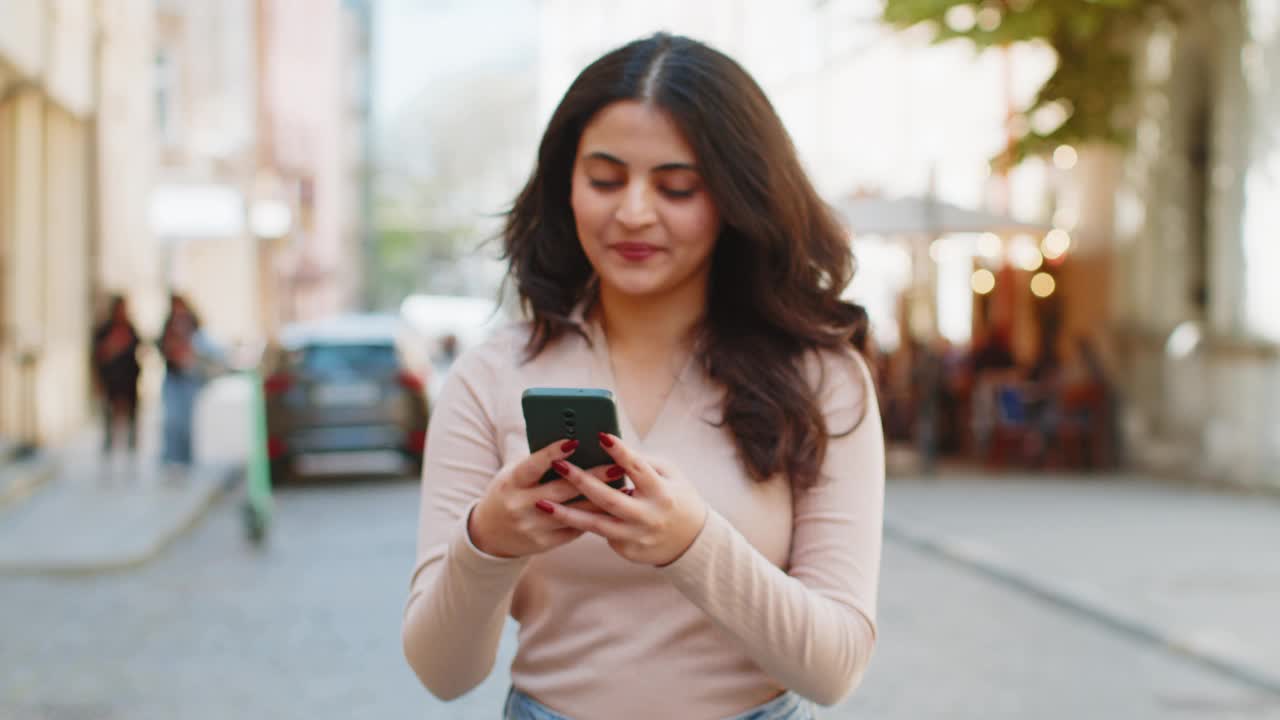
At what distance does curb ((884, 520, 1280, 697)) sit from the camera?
7629 millimetres

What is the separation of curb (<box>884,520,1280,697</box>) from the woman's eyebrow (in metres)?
5.82

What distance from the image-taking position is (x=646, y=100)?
2328 millimetres

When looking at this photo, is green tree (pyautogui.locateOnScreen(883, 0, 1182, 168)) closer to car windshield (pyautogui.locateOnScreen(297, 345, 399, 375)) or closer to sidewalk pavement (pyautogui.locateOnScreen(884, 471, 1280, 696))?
sidewalk pavement (pyautogui.locateOnScreen(884, 471, 1280, 696))

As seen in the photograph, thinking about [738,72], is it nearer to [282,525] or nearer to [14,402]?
[282,525]

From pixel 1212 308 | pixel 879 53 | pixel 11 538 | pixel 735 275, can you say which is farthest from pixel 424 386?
pixel 879 53

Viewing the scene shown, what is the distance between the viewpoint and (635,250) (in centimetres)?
237

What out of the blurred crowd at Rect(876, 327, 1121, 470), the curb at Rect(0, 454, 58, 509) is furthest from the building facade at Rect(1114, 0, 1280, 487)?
the curb at Rect(0, 454, 58, 509)

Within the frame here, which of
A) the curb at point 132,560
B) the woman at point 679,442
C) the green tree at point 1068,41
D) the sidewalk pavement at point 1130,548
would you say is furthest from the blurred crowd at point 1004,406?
the woman at point 679,442

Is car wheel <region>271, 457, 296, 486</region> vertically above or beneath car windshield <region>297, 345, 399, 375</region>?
beneath

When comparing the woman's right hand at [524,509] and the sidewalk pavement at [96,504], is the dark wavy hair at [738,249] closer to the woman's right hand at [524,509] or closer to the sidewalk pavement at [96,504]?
the woman's right hand at [524,509]

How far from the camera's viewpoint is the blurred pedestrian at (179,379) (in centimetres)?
1538

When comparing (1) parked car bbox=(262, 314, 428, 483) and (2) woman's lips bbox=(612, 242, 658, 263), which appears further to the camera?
(1) parked car bbox=(262, 314, 428, 483)

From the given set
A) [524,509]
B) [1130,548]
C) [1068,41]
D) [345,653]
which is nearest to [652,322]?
[524,509]

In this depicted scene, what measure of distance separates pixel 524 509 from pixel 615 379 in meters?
0.46
